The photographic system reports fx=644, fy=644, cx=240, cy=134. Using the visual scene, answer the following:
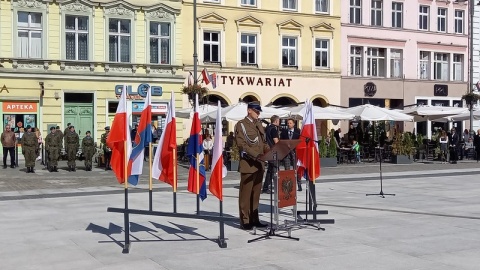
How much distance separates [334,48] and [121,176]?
31734 mm

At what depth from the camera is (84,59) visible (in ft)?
106

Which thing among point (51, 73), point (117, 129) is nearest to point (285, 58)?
point (51, 73)

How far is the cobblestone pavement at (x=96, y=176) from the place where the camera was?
59.8 ft

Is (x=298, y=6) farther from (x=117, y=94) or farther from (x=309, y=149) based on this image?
(x=309, y=149)

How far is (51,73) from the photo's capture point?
31.3 m

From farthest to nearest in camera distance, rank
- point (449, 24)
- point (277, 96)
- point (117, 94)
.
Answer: point (449, 24) → point (277, 96) → point (117, 94)

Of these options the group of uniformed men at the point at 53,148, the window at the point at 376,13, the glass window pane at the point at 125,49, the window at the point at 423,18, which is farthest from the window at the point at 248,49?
the group of uniformed men at the point at 53,148

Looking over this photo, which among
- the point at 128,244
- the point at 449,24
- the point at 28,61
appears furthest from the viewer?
the point at 449,24

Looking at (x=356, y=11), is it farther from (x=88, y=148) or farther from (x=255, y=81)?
(x=88, y=148)

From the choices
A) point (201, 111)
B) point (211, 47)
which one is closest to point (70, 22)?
point (211, 47)

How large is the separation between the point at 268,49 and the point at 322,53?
3.83 m

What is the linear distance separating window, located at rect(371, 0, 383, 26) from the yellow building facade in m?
13.3

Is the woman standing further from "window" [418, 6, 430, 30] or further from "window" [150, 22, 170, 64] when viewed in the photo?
"window" [418, 6, 430, 30]

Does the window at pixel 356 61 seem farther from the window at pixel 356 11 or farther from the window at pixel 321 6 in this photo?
the window at pixel 321 6
